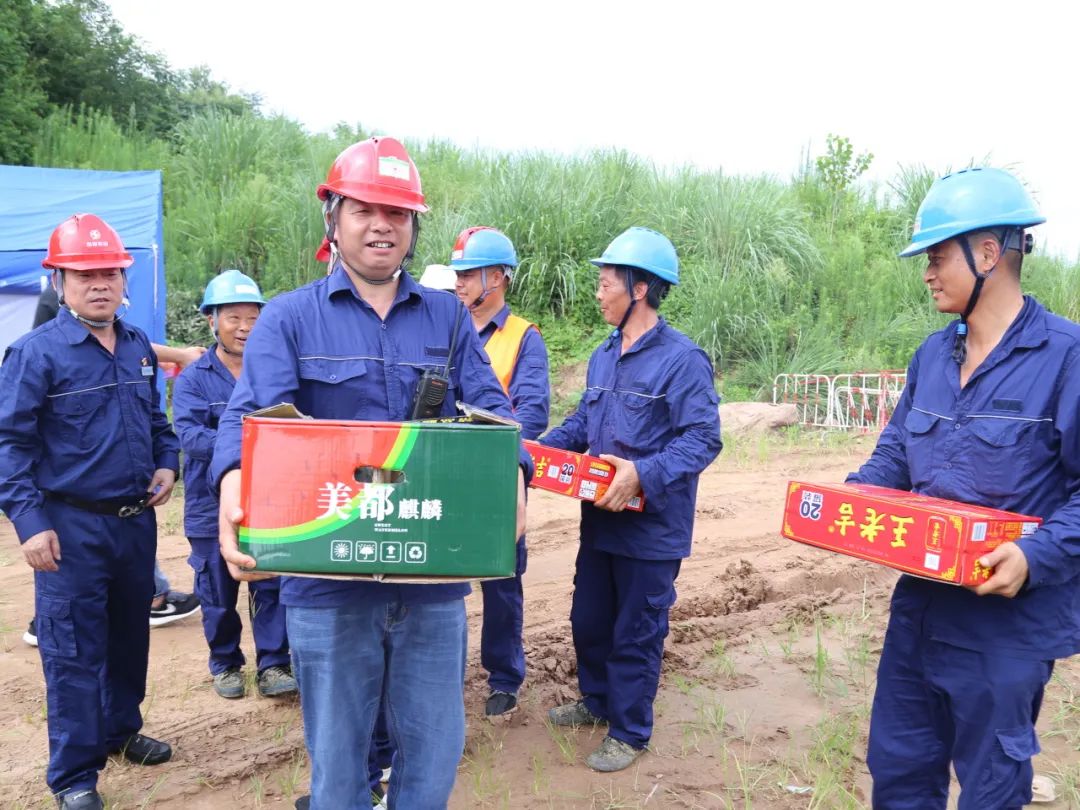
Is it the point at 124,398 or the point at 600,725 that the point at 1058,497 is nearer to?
the point at 600,725

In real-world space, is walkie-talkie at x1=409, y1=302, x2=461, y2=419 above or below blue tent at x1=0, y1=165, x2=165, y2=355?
below

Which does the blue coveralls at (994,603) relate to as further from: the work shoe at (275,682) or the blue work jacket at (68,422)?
the blue work jacket at (68,422)

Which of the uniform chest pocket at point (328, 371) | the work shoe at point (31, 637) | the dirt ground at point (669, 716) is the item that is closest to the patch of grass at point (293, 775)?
the dirt ground at point (669, 716)

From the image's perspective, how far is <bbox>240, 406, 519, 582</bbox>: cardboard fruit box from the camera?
2098 mm

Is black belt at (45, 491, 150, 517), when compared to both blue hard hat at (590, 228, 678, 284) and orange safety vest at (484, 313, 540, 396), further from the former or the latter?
blue hard hat at (590, 228, 678, 284)

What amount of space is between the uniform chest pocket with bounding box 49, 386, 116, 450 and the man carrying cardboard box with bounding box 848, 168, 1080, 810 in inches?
120

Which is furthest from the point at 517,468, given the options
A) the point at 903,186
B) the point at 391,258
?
the point at 903,186

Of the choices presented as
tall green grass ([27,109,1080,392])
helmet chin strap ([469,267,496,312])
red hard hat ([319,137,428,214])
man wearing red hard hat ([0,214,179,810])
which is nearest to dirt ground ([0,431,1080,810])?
man wearing red hard hat ([0,214,179,810])

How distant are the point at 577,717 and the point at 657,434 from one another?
142 cm

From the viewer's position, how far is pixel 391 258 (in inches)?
100.0

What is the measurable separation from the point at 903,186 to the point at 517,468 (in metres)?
20.1

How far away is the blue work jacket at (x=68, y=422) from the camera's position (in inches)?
134

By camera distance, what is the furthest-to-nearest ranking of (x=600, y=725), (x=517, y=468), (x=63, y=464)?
1. (x=600, y=725)
2. (x=63, y=464)
3. (x=517, y=468)

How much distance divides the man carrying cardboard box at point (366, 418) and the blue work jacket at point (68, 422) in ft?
4.81
